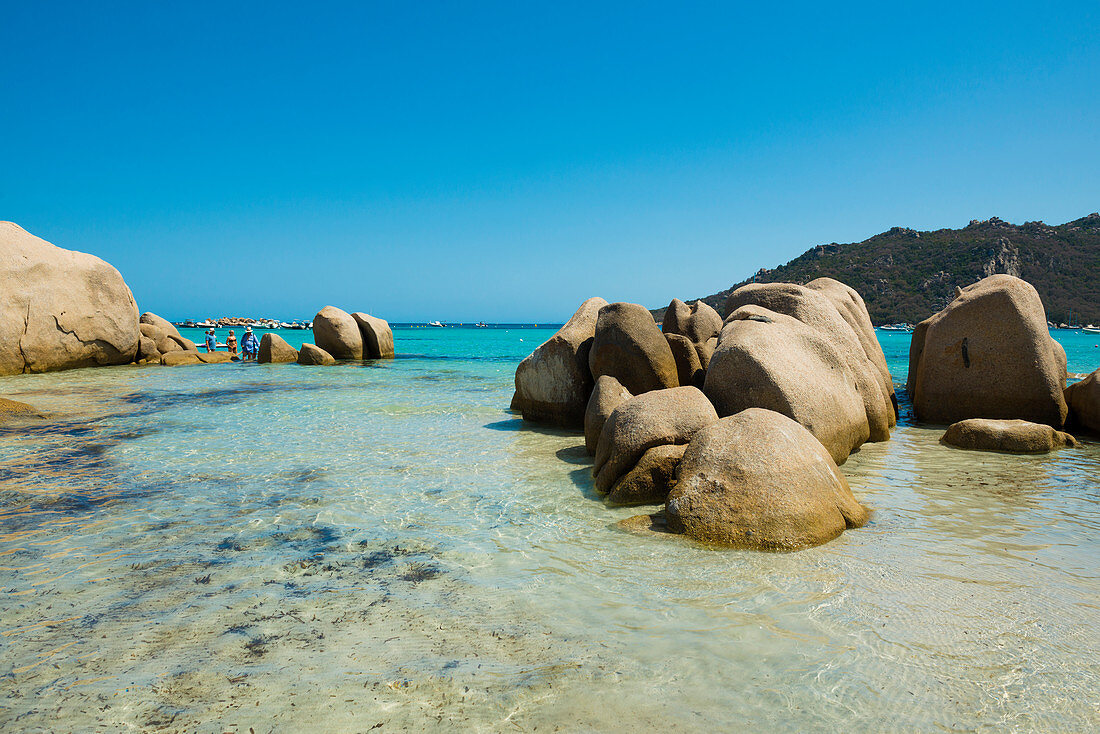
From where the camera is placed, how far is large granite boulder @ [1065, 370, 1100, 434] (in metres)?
9.07

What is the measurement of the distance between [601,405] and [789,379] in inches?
91.9

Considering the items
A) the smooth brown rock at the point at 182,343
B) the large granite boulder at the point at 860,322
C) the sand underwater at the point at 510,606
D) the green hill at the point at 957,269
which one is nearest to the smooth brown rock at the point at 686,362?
the sand underwater at the point at 510,606

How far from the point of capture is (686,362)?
9.92 m

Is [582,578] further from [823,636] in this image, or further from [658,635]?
[823,636]

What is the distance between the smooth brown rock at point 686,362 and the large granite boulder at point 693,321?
1411mm

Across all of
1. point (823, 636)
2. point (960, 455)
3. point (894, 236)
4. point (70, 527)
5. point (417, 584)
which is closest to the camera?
point (823, 636)

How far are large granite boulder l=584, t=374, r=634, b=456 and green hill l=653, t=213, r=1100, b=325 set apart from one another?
4748 cm

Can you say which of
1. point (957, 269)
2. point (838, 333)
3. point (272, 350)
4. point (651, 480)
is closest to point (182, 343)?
point (272, 350)

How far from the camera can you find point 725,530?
15.7ft

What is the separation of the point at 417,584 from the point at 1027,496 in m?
6.15

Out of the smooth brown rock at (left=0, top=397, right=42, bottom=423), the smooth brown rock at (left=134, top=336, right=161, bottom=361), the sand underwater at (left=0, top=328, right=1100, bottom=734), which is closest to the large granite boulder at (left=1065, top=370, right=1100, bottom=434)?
the sand underwater at (left=0, top=328, right=1100, bottom=734)

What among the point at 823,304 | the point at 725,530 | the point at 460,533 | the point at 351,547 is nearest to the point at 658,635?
the point at 725,530

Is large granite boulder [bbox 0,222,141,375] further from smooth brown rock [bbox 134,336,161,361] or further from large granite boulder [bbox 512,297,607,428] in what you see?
large granite boulder [bbox 512,297,607,428]

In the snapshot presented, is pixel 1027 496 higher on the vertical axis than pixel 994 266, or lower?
lower
